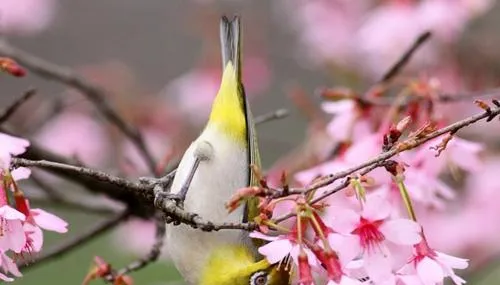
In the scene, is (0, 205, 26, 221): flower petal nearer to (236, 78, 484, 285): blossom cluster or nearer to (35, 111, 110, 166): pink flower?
(236, 78, 484, 285): blossom cluster

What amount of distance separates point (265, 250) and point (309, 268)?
0.06m

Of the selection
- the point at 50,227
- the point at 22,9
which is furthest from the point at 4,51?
the point at 22,9

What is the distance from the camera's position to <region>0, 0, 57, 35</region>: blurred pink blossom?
315cm

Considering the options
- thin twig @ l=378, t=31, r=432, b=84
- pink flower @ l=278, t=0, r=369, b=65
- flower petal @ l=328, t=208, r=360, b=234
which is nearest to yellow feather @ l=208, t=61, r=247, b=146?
thin twig @ l=378, t=31, r=432, b=84

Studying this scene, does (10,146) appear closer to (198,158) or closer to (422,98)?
(198,158)

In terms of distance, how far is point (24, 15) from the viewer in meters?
3.23

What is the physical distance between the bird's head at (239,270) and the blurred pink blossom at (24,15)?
1.90m

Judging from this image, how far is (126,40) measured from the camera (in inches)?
207

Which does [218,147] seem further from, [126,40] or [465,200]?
[126,40]

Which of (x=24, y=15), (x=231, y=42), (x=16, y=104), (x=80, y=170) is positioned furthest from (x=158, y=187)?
(x=24, y=15)

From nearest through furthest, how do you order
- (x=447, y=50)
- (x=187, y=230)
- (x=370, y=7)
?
(x=187, y=230), (x=447, y=50), (x=370, y=7)

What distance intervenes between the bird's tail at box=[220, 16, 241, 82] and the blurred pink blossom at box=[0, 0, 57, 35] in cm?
154

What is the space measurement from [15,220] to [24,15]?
2.17 meters

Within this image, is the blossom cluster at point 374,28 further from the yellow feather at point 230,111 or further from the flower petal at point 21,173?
the flower petal at point 21,173
